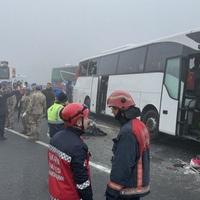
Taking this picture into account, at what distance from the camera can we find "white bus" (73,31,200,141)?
1192 cm

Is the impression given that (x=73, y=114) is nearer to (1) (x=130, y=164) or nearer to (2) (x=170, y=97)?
(1) (x=130, y=164)

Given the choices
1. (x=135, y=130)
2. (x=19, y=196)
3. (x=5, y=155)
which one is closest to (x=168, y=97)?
(x=5, y=155)

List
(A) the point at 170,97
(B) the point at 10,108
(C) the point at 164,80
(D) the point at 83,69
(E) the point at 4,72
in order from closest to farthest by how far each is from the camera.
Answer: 1. (A) the point at 170,97
2. (C) the point at 164,80
3. (B) the point at 10,108
4. (D) the point at 83,69
5. (E) the point at 4,72

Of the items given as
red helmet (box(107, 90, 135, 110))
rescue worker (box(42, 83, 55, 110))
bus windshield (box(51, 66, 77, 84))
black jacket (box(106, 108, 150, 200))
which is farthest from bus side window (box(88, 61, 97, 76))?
bus windshield (box(51, 66, 77, 84))

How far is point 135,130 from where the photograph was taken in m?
4.20

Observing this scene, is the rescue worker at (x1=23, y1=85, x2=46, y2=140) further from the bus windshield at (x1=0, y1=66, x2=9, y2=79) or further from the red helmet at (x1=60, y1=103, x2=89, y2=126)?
the bus windshield at (x1=0, y1=66, x2=9, y2=79)

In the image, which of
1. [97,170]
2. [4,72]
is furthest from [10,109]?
[4,72]

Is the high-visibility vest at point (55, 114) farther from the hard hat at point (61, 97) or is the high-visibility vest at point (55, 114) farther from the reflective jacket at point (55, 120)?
the hard hat at point (61, 97)

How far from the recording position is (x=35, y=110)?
45.4 feet

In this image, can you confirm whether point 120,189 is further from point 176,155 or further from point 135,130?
point 176,155

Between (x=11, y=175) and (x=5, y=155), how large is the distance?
2.25 m

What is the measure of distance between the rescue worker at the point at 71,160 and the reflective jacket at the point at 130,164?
237 millimetres

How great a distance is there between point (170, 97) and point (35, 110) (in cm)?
394

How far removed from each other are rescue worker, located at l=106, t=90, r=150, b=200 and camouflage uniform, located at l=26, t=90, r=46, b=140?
955cm
